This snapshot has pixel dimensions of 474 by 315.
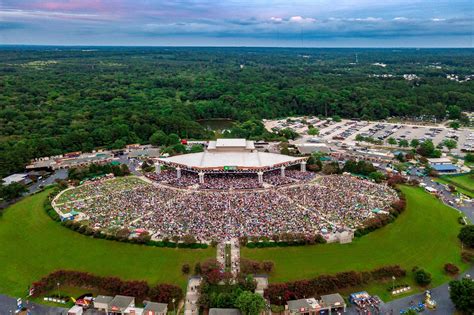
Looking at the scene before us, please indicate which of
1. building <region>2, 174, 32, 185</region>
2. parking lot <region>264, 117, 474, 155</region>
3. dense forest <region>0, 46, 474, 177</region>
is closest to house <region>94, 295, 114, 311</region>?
building <region>2, 174, 32, 185</region>

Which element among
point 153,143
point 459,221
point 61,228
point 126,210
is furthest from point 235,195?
point 153,143

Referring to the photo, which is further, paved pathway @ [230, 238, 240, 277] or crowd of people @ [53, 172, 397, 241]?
crowd of people @ [53, 172, 397, 241]

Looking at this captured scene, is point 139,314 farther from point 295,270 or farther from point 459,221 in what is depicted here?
point 459,221

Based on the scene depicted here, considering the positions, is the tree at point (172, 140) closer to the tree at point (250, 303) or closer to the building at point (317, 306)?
the tree at point (250, 303)

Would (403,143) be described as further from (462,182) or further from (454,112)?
(454,112)

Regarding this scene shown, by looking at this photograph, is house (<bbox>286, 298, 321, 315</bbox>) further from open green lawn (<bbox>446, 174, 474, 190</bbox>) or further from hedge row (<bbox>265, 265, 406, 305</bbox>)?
open green lawn (<bbox>446, 174, 474, 190</bbox>)

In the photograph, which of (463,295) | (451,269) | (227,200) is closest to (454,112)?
(451,269)
